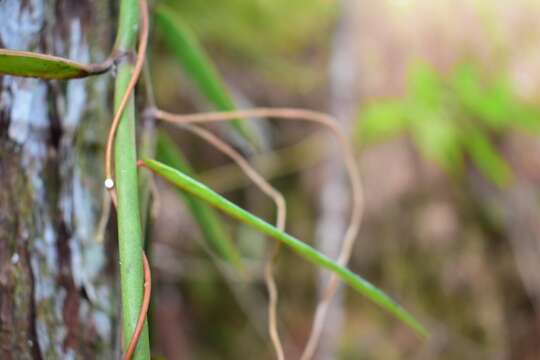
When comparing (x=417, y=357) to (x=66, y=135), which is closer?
(x=66, y=135)

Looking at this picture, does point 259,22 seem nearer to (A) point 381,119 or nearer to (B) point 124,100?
(A) point 381,119

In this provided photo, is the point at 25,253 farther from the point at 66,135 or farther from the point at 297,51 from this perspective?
the point at 297,51

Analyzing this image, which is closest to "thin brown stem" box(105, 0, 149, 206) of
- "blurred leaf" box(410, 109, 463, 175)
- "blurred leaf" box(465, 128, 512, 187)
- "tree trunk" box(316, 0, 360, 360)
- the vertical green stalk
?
the vertical green stalk

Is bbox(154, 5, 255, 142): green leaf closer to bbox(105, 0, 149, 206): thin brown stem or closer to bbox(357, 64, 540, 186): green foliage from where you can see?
bbox(105, 0, 149, 206): thin brown stem

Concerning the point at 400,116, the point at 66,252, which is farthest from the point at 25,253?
the point at 400,116

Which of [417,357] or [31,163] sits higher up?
[31,163]

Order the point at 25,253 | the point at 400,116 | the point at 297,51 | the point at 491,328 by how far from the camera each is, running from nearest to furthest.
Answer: the point at 25,253 < the point at 400,116 < the point at 491,328 < the point at 297,51

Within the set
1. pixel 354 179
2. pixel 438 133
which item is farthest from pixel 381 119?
pixel 354 179

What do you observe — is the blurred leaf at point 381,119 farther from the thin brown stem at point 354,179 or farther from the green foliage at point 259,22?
the thin brown stem at point 354,179
